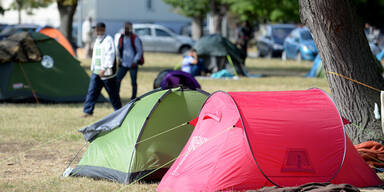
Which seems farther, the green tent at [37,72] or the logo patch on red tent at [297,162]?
the green tent at [37,72]

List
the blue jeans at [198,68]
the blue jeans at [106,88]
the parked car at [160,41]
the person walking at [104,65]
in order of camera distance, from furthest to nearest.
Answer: the parked car at [160,41] → the blue jeans at [198,68] → the blue jeans at [106,88] → the person walking at [104,65]

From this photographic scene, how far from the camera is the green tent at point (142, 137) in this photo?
7.30 m

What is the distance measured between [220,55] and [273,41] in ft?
37.3

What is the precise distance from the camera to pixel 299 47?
92.6 ft

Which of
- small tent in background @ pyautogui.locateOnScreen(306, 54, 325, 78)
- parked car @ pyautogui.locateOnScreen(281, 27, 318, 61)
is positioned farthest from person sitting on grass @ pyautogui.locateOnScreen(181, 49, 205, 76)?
parked car @ pyautogui.locateOnScreen(281, 27, 318, 61)

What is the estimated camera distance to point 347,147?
22.6ft

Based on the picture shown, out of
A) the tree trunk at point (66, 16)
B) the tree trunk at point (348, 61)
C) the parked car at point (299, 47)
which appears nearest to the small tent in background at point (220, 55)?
the parked car at point (299, 47)

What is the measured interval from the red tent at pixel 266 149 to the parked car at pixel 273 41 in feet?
82.8

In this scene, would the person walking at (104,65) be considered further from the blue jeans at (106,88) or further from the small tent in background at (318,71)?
the small tent in background at (318,71)

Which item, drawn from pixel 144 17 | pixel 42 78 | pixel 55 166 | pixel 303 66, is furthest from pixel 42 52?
pixel 144 17

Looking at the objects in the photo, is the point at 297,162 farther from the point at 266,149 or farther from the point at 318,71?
the point at 318,71

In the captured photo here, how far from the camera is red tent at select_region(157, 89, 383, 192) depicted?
652 cm

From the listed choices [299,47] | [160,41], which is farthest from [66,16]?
[299,47]

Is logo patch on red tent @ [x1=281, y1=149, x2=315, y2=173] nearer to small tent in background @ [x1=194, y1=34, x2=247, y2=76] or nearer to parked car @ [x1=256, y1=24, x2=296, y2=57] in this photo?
small tent in background @ [x1=194, y1=34, x2=247, y2=76]
